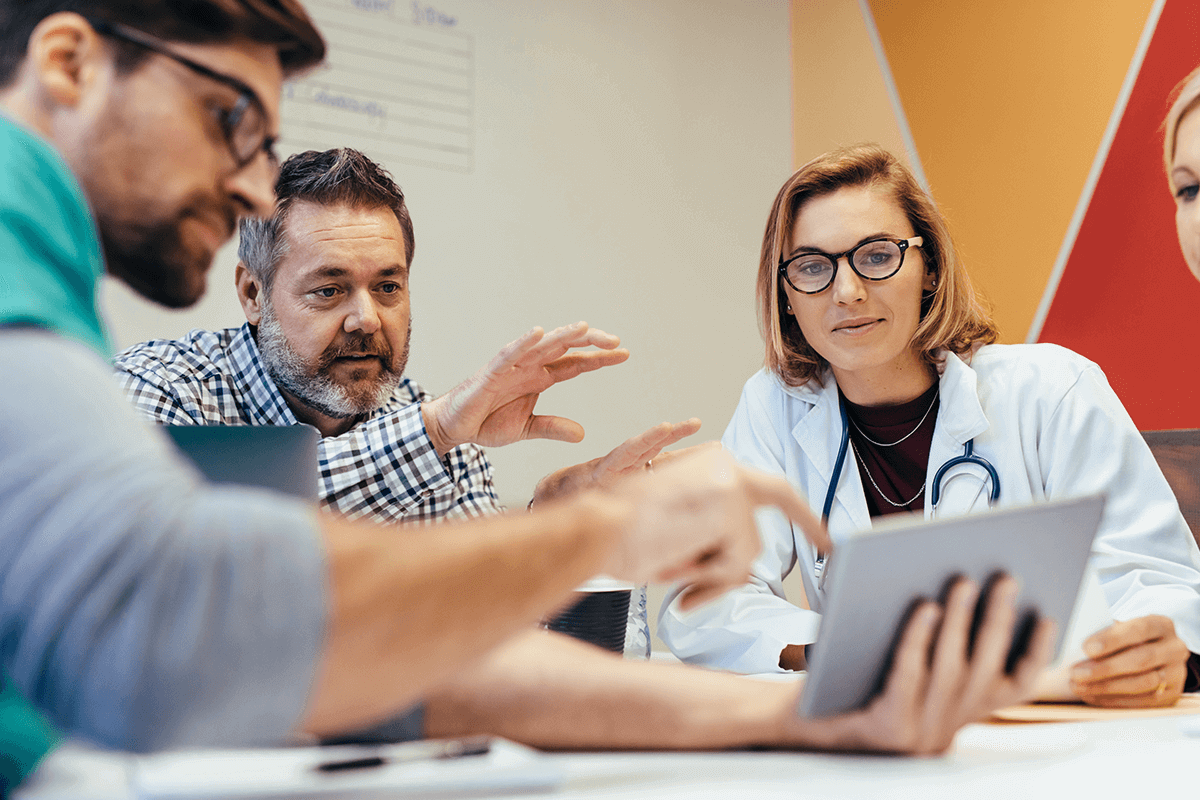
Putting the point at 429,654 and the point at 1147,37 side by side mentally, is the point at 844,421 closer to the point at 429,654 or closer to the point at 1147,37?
the point at 1147,37

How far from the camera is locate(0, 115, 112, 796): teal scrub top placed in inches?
19.0

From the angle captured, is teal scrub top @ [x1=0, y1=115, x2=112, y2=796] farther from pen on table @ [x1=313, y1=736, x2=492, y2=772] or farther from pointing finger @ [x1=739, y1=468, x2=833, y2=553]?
pointing finger @ [x1=739, y1=468, x2=833, y2=553]

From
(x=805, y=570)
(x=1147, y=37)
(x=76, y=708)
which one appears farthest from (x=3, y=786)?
(x=1147, y=37)

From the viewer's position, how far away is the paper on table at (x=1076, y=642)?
1063mm

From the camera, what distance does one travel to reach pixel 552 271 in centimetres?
296

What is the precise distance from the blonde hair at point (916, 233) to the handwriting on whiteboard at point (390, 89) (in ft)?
3.87

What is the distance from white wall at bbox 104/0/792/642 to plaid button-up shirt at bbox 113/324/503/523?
479 mm

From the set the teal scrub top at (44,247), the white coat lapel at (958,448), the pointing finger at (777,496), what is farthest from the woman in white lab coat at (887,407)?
the teal scrub top at (44,247)

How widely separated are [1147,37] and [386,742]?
2.46m

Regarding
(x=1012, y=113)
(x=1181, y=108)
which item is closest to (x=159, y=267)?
(x=1181, y=108)

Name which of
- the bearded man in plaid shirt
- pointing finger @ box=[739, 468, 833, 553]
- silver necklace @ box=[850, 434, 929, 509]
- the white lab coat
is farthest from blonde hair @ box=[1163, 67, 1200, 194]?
pointing finger @ box=[739, 468, 833, 553]

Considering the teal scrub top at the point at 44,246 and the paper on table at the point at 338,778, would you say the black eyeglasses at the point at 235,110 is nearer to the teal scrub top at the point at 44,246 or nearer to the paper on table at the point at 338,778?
the teal scrub top at the point at 44,246

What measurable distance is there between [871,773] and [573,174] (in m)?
2.57

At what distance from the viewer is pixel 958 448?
1.71 meters
